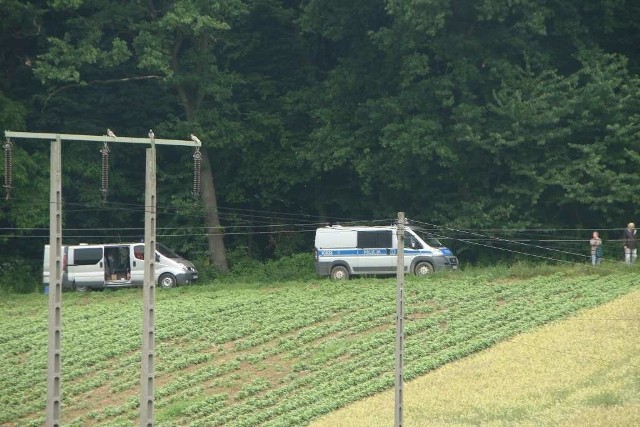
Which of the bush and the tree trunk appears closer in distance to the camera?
the bush

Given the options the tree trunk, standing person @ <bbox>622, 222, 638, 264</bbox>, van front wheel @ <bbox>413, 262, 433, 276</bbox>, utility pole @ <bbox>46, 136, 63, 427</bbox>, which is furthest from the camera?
the tree trunk

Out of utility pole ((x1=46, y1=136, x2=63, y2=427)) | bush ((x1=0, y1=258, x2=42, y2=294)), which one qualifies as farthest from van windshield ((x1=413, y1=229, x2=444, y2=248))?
utility pole ((x1=46, y1=136, x2=63, y2=427))

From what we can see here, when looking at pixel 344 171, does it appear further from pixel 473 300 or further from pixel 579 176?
pixel 473 300

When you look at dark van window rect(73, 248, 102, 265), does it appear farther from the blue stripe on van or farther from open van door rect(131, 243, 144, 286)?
the blue stripe on van

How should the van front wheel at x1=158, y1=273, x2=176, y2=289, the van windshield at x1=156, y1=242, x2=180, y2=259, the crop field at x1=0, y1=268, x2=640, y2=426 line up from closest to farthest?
the crop field at x1=0, y1=268, x2=640, y2=426
the van front wheel at x1=158, y1=273, x2=176, y2=289
the van windshield at x1=156, y1=242, x2=180, y2=259

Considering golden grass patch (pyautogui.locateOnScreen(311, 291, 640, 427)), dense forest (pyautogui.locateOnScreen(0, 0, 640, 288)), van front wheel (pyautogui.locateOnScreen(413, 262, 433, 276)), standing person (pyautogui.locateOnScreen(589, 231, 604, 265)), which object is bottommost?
golden grass patch (pyautogui.locateOnScreen(311, 291, 640, 427))

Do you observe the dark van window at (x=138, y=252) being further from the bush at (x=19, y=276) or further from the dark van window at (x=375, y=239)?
the dark van window at (x=375, y=239)

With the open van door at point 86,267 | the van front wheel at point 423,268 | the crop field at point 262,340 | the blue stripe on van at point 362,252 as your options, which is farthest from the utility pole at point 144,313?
the open van door at point 86,267

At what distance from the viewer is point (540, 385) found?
34625 mm

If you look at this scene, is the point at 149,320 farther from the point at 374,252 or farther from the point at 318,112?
the point at 318,112

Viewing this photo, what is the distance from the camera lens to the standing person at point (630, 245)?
159 feet

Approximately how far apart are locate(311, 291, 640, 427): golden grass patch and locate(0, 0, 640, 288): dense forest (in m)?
13.1

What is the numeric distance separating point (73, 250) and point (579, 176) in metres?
19.1

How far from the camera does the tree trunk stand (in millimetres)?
57500
